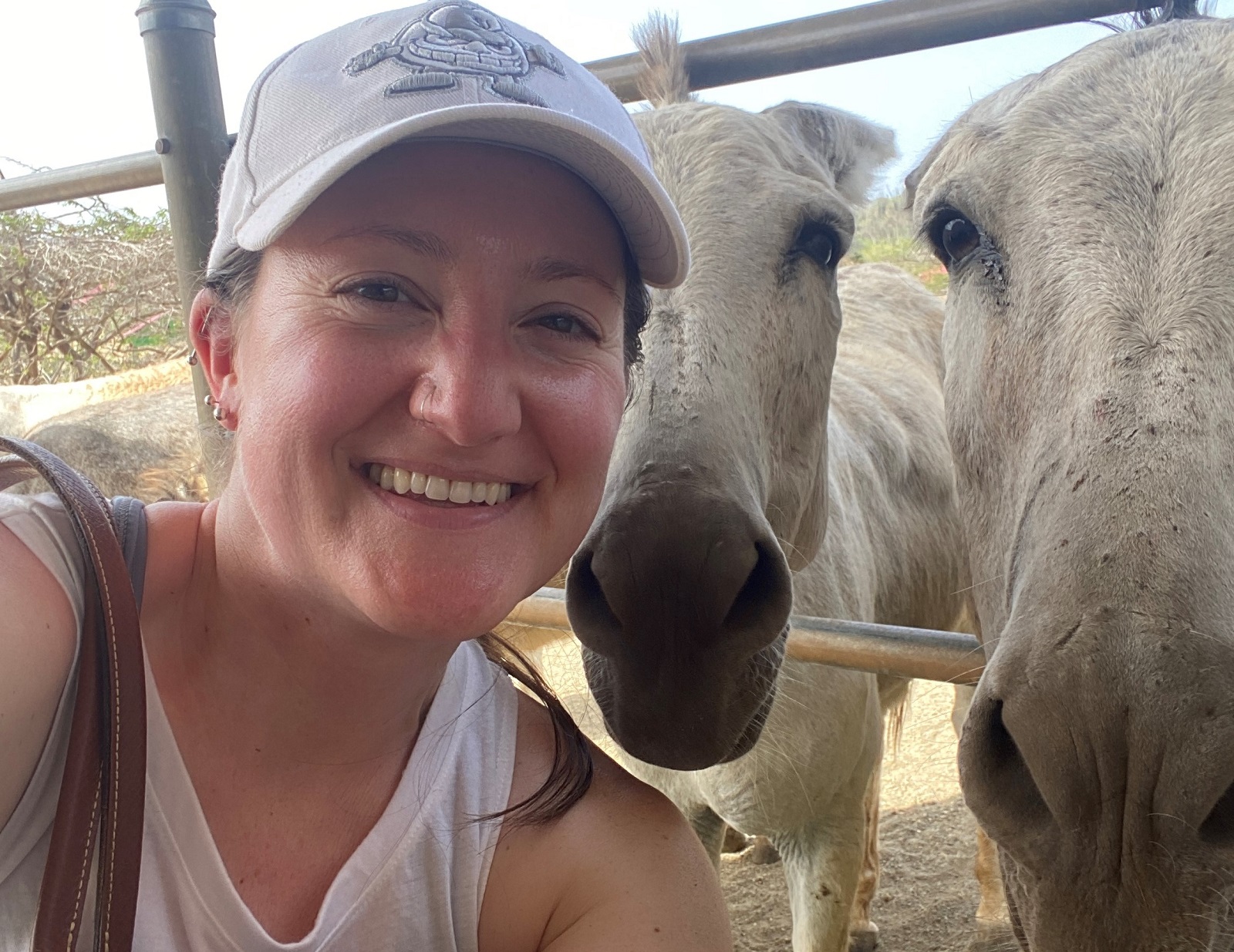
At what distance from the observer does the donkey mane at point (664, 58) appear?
2.25m

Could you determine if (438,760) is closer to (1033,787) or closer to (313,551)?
(313,551)

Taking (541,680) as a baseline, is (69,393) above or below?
below

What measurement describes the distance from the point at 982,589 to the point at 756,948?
2.64 meters

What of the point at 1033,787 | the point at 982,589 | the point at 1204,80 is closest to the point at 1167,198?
the point at 1204,80

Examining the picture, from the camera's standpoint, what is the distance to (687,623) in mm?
1470

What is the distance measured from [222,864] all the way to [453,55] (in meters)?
1.02

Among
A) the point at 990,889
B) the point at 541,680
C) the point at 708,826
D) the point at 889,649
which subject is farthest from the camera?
the point at 990,889

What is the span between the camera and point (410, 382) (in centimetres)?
111

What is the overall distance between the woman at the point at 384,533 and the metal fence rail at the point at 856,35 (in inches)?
39.1

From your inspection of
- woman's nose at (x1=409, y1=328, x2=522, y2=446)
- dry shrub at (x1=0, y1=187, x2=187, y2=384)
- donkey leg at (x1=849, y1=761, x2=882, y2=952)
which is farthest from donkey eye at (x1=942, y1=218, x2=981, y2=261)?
dry shrub at (x1=0, y1=187, x2=187, y2=384)

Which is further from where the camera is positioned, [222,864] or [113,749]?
[222,864]

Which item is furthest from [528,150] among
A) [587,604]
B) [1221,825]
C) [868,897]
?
[868,897]

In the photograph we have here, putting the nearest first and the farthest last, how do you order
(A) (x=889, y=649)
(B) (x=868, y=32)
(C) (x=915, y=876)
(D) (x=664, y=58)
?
1. (A) (x=889, y=649)
2. (B) (x=868, y=32)
3. (D) (x=664, y=58)
4. (C) (x=915, y=876)

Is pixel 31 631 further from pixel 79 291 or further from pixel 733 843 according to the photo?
pixel 79 291
